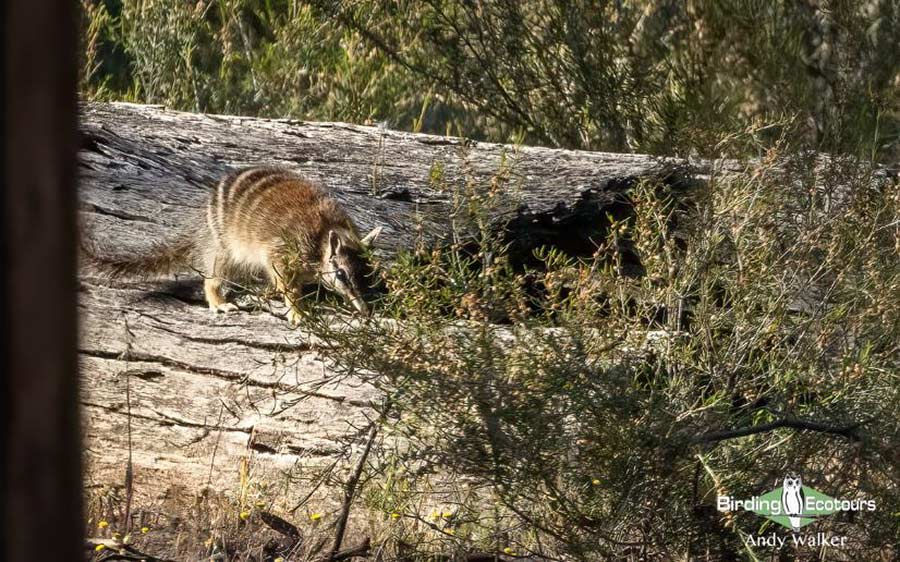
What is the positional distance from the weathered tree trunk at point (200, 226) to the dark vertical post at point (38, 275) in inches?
85.1

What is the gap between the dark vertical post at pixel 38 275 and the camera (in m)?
1.33

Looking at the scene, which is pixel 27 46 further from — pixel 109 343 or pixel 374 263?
pixel 109 343

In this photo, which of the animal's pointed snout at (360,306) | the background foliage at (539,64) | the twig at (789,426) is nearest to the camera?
the twig at (789,426)

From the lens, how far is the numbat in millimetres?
5070

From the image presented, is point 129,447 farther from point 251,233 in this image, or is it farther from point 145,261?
point 251,233

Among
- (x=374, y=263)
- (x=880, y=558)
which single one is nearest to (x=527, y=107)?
(x=374, y=263)

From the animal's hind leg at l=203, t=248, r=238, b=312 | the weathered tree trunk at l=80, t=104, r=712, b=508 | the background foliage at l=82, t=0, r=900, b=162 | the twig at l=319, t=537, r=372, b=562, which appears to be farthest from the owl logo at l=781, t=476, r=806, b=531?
the animal's hind leg at l=203, t=248, r=238, b=312

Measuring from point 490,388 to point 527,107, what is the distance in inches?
159

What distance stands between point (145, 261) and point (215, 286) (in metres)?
0.34

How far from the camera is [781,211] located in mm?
4055

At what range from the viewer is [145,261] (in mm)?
5121

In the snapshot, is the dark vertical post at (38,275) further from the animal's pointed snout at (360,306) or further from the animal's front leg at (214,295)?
the animal's front leg at (214,295)

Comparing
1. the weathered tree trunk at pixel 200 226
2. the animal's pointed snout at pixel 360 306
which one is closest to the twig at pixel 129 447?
the weathered tree trunk at pixel 200 226

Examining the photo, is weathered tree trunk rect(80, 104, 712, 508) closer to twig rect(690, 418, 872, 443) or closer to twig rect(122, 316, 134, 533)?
twig rect(122, 316, 134, 533)
